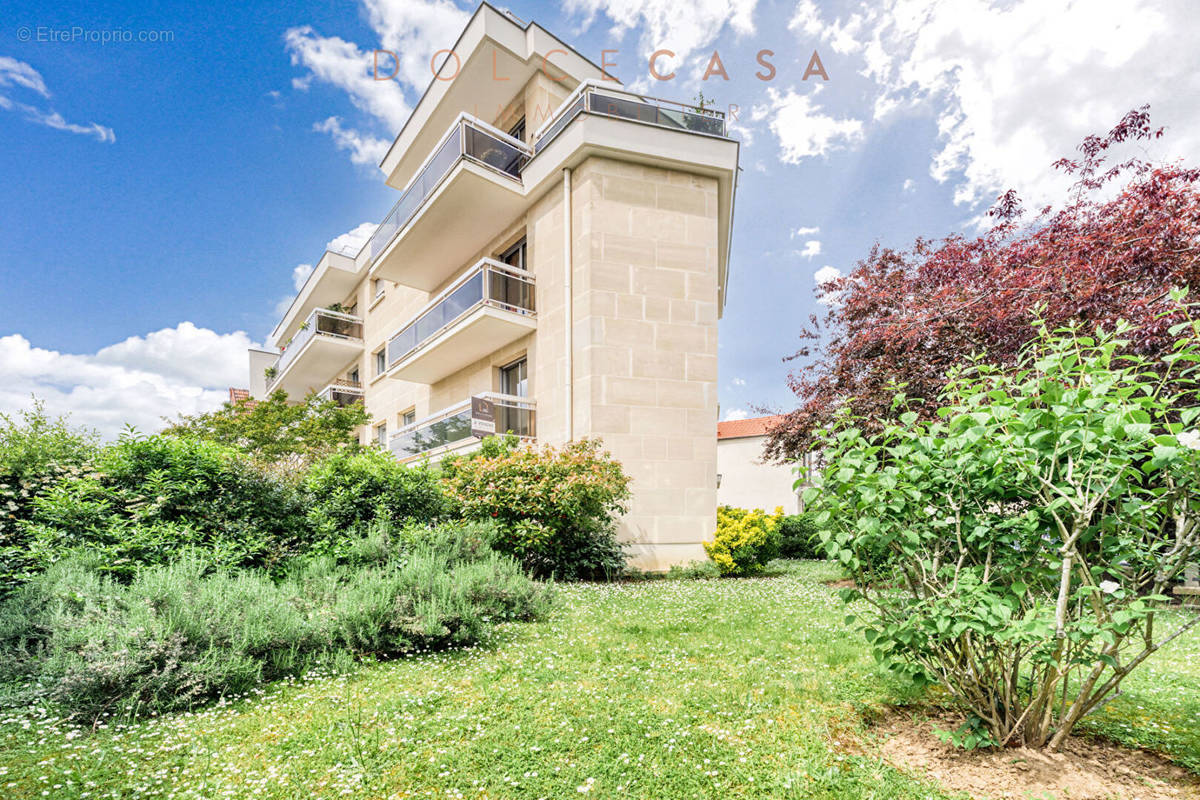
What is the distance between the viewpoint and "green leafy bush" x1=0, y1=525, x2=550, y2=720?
3805mm

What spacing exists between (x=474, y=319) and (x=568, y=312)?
247 centimetres

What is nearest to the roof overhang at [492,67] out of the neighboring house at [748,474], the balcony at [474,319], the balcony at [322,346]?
the balcony at [474,319]

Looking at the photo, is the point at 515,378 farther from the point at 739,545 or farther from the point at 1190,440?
the point at 1190,440

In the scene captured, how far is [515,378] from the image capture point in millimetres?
14859

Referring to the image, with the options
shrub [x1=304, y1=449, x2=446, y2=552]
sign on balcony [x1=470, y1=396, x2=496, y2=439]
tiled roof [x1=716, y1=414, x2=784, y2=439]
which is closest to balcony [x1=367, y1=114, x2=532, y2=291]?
sign on balcony [x1=470, y1=396, x2=496, y2=439]

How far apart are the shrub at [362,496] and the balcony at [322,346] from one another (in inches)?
637

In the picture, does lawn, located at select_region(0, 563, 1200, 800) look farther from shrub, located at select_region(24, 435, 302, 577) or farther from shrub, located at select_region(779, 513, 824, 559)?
shrub, located at select_region(779, 513, 824, 559)

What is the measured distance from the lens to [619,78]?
15734mm

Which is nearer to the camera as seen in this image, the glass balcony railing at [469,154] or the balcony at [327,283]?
the glass balcony railing at [469,154]

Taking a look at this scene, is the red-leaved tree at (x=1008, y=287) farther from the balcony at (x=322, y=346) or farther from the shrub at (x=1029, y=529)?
the balcony at (x=322, y=346)

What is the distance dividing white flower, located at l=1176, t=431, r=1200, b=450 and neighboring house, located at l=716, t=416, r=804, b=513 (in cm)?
3033

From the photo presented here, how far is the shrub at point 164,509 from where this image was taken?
6.04m

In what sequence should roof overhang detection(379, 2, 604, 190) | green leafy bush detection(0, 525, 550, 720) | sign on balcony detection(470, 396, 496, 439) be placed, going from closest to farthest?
green leafy bush detection(0, 525, 550, 720) → sign on balcony detection(470, 396, 496, 439) → roof overhang detection(379, 2, 604, 190)

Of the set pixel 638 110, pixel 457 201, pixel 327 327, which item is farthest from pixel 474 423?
pixel 327 327
